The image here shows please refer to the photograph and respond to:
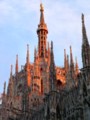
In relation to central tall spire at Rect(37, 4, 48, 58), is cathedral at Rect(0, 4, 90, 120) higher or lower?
lower

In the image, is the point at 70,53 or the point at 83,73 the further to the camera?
the point at 70,53

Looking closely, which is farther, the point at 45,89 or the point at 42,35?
the point at 42,35

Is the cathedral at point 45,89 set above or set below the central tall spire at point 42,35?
below

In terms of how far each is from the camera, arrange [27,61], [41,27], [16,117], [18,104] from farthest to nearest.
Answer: [41,27]
[27,61]
[18,104]
[16,117]

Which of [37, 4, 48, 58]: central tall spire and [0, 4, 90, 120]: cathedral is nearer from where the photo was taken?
[0, 4, 90, 120]: cathedral

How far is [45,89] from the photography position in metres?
77.1

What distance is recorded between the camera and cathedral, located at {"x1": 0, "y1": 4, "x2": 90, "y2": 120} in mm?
45875

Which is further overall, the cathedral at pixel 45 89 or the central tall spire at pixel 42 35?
the central tall spire at pixel 42 35

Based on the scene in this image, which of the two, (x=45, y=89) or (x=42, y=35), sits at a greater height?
(x=42, y=35)

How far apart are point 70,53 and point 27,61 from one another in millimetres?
11233

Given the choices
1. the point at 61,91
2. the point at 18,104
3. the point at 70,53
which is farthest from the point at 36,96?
the point at 61,91

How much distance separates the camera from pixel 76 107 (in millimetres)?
47062

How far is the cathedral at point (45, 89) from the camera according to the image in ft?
151

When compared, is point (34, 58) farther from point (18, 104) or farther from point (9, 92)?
point (18, 104)
